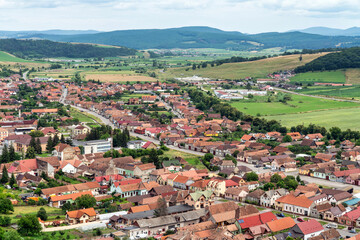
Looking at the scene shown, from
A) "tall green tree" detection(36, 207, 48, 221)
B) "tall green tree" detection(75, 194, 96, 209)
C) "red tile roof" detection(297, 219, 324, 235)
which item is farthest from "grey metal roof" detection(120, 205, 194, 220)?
"red tile roof" detection(297, 219, 324, 235)

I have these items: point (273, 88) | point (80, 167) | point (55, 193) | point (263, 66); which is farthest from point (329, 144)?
point (263, 66)

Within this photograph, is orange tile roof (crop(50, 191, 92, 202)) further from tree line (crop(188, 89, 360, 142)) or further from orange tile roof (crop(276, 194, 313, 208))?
tree line (crop(188, 89, 360, 142))

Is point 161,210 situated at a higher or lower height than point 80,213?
higher

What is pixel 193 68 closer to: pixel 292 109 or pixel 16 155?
pixel 292 109

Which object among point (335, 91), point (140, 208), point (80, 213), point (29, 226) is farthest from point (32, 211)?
point (335, 91)

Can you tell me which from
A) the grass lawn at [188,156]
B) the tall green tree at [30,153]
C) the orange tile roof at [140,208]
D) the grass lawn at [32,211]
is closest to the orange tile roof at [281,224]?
the orange tile roof at [140,208]

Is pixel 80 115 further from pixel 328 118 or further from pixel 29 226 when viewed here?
pixel 29 226
